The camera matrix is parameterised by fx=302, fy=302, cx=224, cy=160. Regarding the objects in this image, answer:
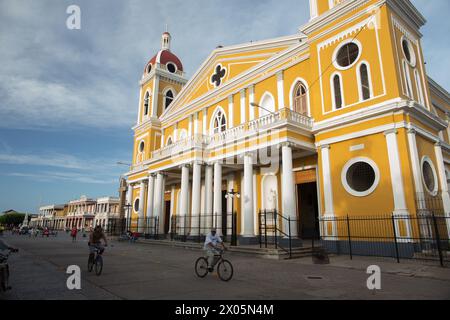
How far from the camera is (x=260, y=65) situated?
2095 cm

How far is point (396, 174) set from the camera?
12.9m

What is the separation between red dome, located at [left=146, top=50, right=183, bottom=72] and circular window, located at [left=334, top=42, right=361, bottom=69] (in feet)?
72.2

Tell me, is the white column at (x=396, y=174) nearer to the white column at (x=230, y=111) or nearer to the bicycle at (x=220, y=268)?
the bicycle at (x=220, y=268)

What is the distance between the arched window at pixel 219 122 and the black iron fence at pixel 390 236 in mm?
11383

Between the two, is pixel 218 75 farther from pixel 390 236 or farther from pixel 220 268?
pixel 220 268

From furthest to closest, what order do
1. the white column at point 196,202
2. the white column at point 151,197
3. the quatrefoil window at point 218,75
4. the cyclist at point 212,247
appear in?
the white column at point 151,197 < the quatrefoil window at point 218,75 < the white column at point 196,202 < the cyclist at point 212,247

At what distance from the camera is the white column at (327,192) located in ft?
48.6

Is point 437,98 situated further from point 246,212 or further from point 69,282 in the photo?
point 69,282

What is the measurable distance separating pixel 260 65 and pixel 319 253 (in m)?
13.9

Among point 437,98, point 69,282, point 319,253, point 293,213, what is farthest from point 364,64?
point 69,282

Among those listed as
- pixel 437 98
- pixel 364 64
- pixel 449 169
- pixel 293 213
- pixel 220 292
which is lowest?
pixel 220 292

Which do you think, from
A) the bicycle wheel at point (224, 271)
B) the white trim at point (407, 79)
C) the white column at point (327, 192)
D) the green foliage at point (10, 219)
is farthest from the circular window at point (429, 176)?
the green foliage at point (10, 219)

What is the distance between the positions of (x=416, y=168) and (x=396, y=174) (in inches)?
35.5

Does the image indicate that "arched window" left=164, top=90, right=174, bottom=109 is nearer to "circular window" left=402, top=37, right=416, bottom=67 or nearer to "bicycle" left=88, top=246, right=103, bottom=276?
"circular window" left=402, top=37, right=416, bottom=67
